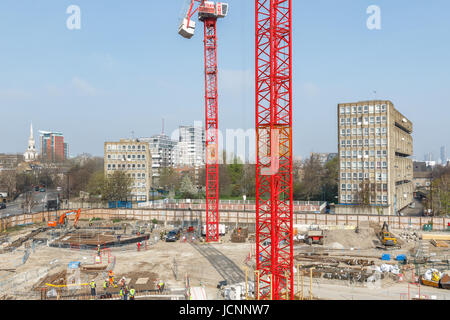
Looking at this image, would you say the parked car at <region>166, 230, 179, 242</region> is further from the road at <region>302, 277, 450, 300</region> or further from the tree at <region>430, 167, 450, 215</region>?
the tree at <region>430, 167, 450, 215</region>

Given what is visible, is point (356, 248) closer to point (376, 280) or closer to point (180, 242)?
point (376, 280)

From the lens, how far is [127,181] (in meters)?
65.6

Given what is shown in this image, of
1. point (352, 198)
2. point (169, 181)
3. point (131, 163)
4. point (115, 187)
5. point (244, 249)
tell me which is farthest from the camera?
point (169, 181)

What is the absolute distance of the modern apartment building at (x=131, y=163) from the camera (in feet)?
232

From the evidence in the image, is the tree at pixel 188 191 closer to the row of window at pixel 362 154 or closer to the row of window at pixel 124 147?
the row of window at pixel 124 147

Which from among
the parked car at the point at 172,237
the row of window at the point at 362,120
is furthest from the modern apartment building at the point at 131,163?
the row of window at the point at 362,120

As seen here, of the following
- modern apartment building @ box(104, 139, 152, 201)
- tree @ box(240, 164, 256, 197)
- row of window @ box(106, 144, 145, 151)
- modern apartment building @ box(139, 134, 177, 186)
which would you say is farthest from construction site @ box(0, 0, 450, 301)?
modern apartment building @ box(139, 134, 177, 186)

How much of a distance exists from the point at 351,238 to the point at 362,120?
2672 cm

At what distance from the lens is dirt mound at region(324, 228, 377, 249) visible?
37781 millimetres

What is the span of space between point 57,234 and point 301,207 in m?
34.9

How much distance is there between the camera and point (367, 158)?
59.0m

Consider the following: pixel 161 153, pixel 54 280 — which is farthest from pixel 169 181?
pixel 54 280

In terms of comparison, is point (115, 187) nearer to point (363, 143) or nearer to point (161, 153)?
point (363, 143)
